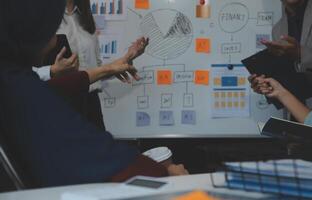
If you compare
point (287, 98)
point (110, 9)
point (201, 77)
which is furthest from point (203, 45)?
point (287, 98)

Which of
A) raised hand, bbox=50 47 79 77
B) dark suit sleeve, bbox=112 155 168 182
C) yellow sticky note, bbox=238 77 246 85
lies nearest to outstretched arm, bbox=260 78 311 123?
yellow sticky note, bbox=238 77 246 85

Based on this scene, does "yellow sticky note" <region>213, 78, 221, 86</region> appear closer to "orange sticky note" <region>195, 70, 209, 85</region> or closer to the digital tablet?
"orange sticky note" <region>195, 70, 209, 85</region>

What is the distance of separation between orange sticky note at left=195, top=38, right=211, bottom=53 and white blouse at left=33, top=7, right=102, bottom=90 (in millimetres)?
636

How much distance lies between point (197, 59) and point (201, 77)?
4.6 inches

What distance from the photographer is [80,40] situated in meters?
2.65

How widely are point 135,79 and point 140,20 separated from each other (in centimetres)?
37

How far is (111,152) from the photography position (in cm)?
85

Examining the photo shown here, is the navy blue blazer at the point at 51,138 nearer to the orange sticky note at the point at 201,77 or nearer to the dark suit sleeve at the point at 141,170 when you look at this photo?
the dark suit sleeve at the point at 141,170

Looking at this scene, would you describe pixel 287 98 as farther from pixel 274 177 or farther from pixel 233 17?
pixel 274 177

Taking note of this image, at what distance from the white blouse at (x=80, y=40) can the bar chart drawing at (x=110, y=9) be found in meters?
0.19

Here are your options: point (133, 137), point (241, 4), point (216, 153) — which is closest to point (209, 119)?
point (133, 137)

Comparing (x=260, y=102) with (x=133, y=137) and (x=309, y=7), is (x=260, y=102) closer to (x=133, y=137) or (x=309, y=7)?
(x=309, y=7)

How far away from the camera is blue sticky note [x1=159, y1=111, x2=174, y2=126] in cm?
286

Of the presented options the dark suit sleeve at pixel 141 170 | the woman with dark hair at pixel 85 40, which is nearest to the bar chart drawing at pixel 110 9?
the woman with dark hair at pixel 85 40
